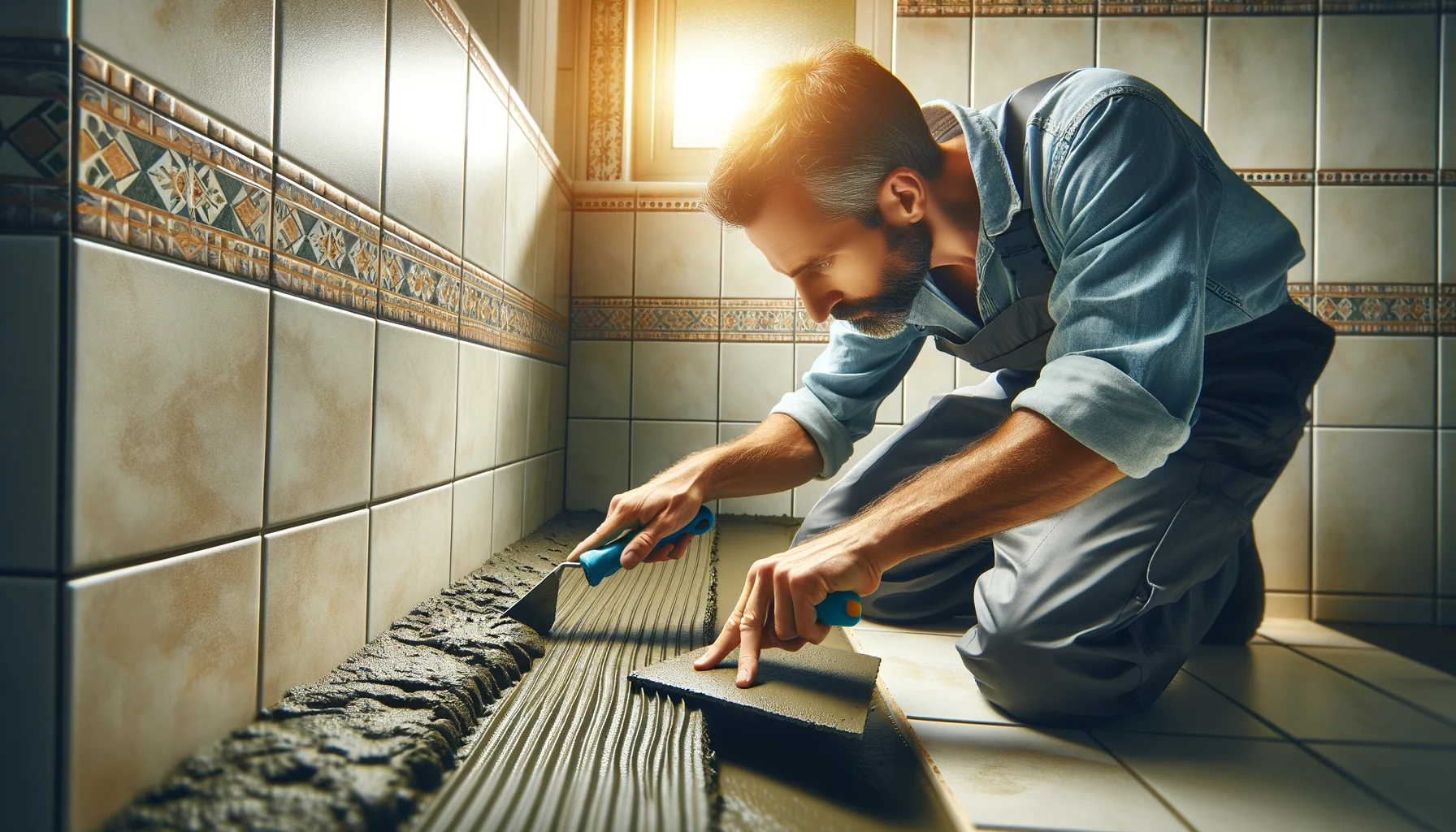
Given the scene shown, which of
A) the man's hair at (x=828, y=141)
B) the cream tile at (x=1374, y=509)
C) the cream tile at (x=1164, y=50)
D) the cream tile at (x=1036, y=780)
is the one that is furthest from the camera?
the cream tile at (x=1164, y=50)

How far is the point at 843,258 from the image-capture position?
1.06 m

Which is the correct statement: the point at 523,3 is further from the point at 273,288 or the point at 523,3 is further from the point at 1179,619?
the point at 1179,619

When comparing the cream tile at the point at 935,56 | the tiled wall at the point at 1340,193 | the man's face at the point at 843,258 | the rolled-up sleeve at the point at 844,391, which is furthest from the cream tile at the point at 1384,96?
the man's face at the point at 843,258

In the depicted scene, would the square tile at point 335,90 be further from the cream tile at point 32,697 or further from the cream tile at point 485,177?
the cream tile at point 32,697

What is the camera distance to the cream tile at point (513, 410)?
4.69ft

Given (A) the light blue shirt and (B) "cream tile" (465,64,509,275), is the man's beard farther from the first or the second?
(B) "cream tile" (465,64,509,275)

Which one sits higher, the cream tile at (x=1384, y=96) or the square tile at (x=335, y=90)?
the cream tile at (x=1384, y=96)

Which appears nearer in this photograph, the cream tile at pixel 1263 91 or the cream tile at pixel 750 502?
the cream tile at pixel 1263 91

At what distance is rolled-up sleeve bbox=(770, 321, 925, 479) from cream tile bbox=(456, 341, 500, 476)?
53 cm

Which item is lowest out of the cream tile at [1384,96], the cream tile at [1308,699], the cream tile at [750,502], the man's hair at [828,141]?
the cream tile at [1308,699]

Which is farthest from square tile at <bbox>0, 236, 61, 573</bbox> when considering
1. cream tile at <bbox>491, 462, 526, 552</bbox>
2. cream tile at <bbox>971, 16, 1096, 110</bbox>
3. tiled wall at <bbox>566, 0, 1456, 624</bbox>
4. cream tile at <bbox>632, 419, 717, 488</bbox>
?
cream tile at <bbox>971, 16, 1096, 110</bbox>

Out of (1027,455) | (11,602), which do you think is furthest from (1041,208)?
(11,602)

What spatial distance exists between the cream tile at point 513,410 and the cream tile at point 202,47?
30.9 inches

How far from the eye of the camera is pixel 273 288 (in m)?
0.68
